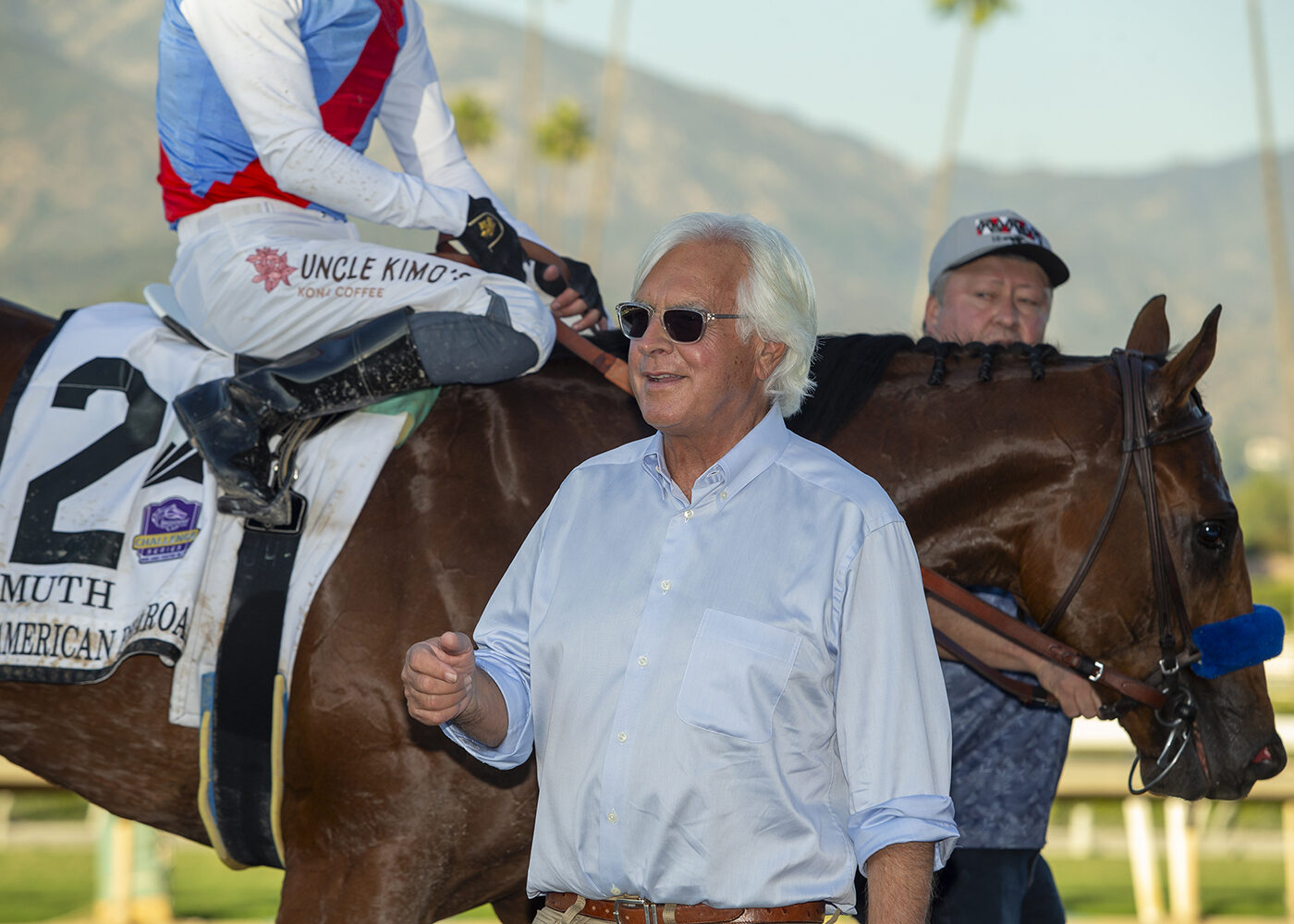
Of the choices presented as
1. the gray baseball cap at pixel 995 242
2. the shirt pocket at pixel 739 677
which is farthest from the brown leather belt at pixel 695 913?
the gray baseball cap at pixel 995 242

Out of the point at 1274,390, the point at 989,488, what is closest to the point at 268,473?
→ the point at 989,488

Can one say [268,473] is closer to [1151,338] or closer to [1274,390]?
[1151,338]

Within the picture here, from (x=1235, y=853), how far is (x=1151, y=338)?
7.67 m

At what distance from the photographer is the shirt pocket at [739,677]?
1.95 m

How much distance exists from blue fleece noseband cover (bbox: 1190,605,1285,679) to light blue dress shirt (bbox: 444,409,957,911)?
52.3 inches

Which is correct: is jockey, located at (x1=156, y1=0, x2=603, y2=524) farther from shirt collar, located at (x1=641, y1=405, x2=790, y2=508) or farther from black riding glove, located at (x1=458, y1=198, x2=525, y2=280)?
shirt collar, located at (x1=641, y1=405, x2=790, y2=508)

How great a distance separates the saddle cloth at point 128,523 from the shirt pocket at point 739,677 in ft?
4.24

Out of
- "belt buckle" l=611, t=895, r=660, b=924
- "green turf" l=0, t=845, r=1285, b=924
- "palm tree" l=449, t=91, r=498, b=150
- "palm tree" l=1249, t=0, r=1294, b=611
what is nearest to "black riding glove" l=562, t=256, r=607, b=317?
"belt buckle" l=611, t=895, r=660, b=924

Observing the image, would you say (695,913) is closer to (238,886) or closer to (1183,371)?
(1183,371)

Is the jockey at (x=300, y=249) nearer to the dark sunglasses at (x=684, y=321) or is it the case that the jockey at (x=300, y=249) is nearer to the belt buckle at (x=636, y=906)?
the dark sunglasses at (x=684, y=321)

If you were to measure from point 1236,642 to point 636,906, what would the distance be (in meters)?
1.78

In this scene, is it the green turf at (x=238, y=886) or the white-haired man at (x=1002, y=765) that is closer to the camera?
the white-haired man at (x=1002, y=765)

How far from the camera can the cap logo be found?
12.6 feet

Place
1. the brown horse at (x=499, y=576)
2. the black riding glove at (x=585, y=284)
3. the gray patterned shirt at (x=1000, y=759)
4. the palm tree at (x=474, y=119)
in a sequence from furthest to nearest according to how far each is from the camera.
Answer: the palm tree at (x=474, y=119) < the black riding glove at (x=585, y=284) < the gray patterned shirt at (x=1000, y=759) < the brown horse at (x=499, y=576)
